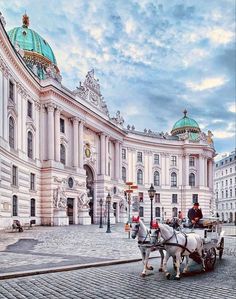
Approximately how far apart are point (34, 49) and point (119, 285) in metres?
48.6

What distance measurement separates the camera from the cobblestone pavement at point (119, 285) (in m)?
8.84

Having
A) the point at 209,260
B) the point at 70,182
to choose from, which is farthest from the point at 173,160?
the point at 209,260

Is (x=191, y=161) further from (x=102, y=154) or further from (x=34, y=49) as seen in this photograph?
(x=34, y=49)

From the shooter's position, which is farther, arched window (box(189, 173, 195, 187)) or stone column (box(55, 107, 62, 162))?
arched window (box(189, 173, 195, 187))

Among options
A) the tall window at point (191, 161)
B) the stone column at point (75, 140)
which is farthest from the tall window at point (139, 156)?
the stone column at point (75, 140)

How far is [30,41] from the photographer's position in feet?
175

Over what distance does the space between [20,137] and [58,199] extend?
30.3 feet

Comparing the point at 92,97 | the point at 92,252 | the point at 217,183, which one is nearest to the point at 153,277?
the point at 92,252

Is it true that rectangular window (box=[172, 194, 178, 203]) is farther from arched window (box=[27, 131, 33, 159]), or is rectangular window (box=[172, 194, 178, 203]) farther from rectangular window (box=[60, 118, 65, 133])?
arched window (box=[27, 131, 33, 159])

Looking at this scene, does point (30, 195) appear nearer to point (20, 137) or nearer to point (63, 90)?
point (20, 137)

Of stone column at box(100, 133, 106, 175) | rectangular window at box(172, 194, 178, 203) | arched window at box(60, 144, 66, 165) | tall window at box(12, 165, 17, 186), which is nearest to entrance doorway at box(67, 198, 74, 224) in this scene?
arched window at box(60, 144, 66, 165)

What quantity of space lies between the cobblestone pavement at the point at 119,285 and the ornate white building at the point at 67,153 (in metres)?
21.3

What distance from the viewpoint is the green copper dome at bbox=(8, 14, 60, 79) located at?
5166 centimetres

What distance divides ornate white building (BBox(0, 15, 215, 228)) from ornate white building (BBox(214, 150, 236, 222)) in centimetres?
2517
